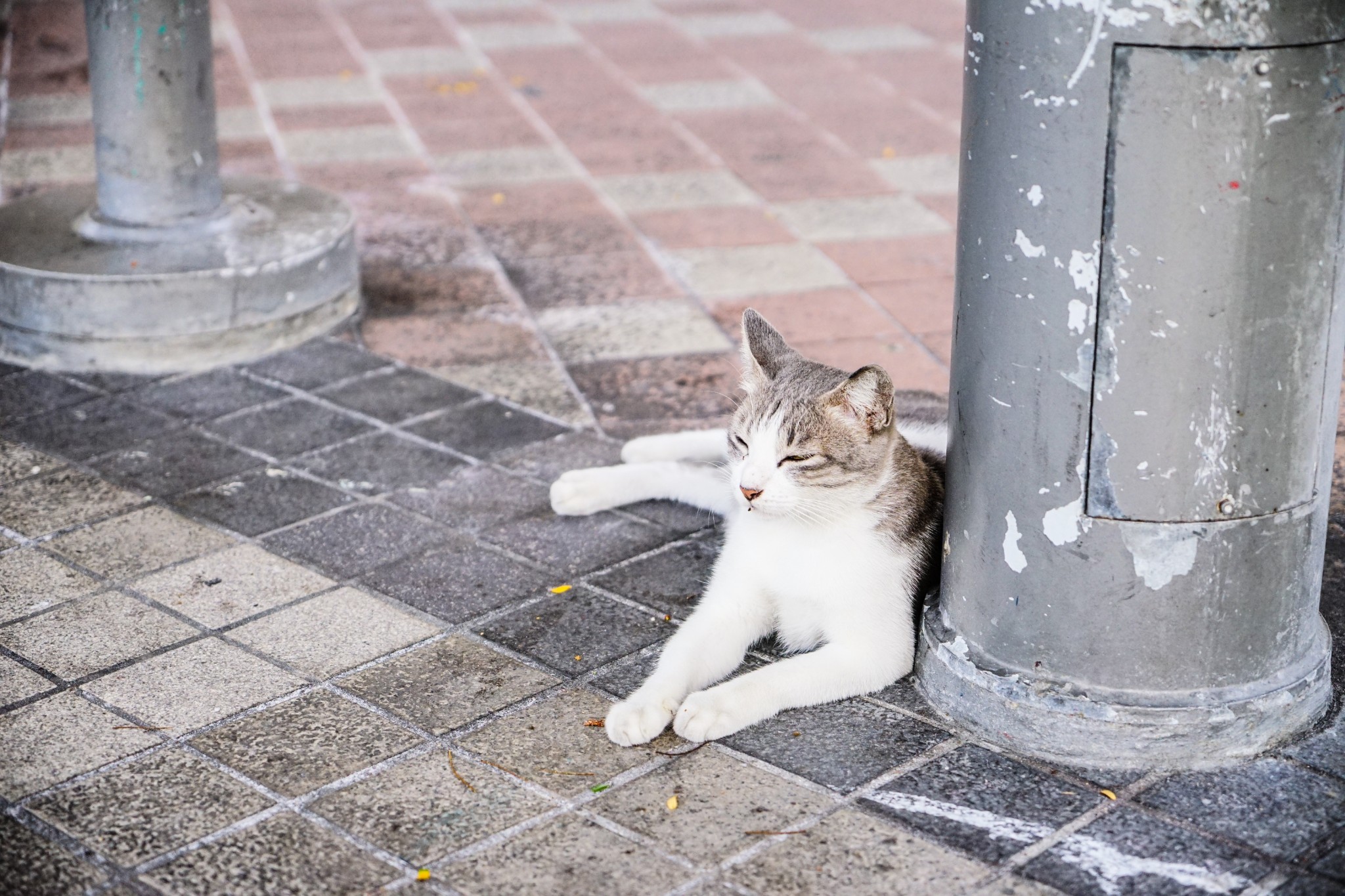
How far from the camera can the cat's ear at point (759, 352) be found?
3.69 metres

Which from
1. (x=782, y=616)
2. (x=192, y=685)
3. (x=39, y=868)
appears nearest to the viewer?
(x=39, y=868)

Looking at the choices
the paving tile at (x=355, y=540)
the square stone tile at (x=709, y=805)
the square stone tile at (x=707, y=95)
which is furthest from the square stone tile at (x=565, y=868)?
the square stone tile at (x=707, y=95)

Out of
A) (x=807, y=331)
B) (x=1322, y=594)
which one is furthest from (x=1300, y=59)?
(x=807, y=331)

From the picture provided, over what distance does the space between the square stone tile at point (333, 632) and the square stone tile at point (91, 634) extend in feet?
0.69

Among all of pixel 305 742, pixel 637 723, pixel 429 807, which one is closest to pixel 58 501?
pixel 305 742

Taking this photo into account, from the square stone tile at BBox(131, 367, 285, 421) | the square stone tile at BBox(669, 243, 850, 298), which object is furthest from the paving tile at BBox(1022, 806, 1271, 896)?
the square stone tile at BBox(669, 243, 850, 298)

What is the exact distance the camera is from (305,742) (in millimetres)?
3297

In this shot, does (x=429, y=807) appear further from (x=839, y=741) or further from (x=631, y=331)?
(x=631, y=331)

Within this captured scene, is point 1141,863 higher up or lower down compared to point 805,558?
lower down

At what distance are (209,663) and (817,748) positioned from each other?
4.86 ft

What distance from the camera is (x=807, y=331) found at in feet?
18.9

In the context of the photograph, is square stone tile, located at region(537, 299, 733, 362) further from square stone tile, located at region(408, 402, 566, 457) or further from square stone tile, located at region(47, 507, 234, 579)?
square stone tile, located at region(47, 507, 234, 579)

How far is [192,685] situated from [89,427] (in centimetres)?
180

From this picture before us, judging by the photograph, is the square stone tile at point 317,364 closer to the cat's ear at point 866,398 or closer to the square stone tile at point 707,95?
the cat's ear at point 866,398
